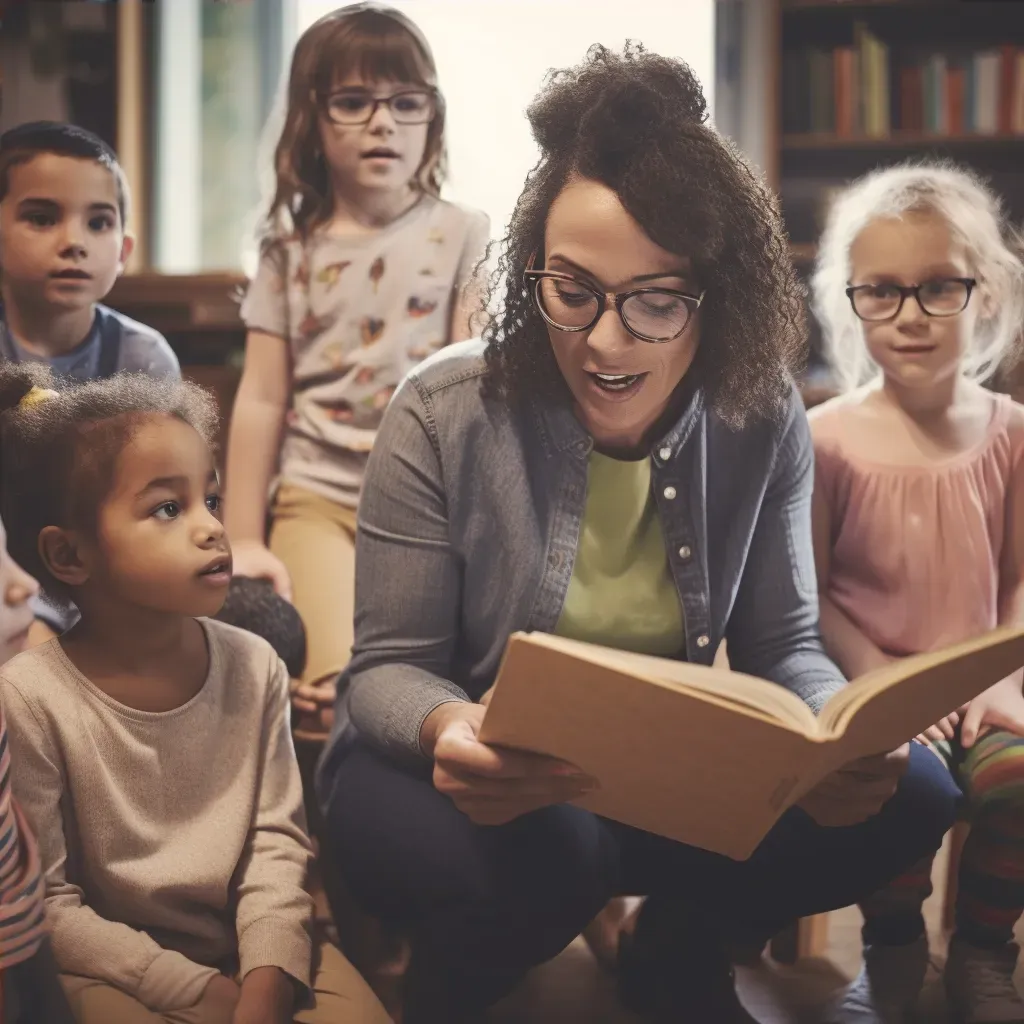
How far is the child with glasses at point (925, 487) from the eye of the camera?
1303mm

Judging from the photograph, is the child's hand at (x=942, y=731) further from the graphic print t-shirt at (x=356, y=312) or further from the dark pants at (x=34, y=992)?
the dark pants at (x=34, y=992)

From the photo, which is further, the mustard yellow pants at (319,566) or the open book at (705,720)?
the mustard yellow pants at (319,566)

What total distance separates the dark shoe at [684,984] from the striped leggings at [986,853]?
0.63 ft

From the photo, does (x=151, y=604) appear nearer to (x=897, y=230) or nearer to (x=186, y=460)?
(x=186, y=460)

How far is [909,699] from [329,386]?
838mm

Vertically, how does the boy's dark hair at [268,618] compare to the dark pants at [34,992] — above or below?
above

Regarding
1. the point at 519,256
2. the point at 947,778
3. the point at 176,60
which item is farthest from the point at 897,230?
the point at 176,60

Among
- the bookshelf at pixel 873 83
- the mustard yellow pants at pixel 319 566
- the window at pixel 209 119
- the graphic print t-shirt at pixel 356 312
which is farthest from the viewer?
the bookshelf at pixel 873 83

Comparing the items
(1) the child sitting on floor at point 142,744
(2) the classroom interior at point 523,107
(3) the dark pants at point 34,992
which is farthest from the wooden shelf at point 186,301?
(3) the dark pants at point 34,992

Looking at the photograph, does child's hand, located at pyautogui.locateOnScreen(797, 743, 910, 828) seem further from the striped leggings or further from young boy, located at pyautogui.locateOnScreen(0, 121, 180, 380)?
young boy, located at pyautogui.locateOnScreen(0, 121, 180, 380)

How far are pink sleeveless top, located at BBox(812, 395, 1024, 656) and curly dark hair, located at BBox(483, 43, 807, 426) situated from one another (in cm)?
23

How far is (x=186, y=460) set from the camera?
111 cm

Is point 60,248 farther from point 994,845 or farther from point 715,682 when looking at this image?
point 994,845

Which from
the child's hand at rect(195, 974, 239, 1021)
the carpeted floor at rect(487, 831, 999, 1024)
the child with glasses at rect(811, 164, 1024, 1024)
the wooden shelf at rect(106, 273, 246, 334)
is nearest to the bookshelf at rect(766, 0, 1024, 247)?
the child with glasses at rect(811, 164, 1024, 1024)
